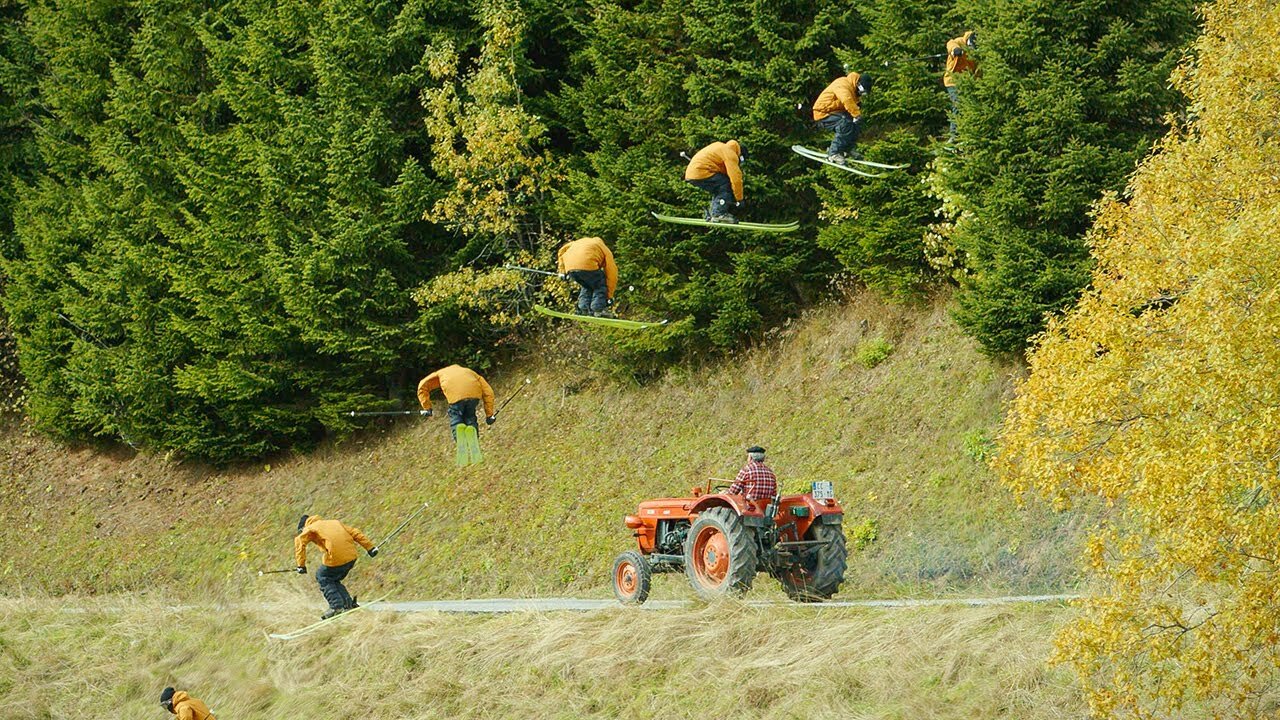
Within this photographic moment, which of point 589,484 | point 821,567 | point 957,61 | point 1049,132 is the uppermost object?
point 957,61

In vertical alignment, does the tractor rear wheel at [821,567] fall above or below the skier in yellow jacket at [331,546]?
above

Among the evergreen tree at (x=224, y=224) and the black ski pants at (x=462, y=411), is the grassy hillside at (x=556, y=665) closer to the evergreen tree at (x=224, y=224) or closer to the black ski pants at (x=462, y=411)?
the black ski pants at (x=462, y=411)

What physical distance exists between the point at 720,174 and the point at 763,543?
7.62 m

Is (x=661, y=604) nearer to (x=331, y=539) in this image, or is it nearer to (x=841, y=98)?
(x=331, y=539)

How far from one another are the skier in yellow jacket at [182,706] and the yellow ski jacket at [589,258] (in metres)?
8.17

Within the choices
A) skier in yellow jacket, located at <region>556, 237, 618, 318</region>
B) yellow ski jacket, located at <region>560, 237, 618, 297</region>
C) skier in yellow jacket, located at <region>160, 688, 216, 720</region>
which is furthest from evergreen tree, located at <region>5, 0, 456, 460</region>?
skier in yellow jacket, located at <region>160, 688, 216, 720</region>

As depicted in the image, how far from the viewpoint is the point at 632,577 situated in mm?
16484

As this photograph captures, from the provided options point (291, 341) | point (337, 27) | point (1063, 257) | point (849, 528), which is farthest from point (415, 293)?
point (1063, 257)

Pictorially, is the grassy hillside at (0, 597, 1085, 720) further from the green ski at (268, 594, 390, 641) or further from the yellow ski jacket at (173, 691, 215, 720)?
the yellow ski jacket at (173, 691, 215, 720)

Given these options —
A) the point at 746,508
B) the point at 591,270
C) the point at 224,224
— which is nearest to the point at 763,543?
the point at 746,508

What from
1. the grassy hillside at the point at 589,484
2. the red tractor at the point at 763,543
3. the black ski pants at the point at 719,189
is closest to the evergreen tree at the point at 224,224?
the grassy hillside at the point at 589,484

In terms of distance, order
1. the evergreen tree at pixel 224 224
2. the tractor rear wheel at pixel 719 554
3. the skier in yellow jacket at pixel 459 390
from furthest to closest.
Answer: the evergreen tree at pixel 224 224, the skier in yellow jacket at pixel 459 390, the tractor rear wheel at pixel 719 554

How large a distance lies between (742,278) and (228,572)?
39.6 ft

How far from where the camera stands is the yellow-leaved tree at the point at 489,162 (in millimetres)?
27656
